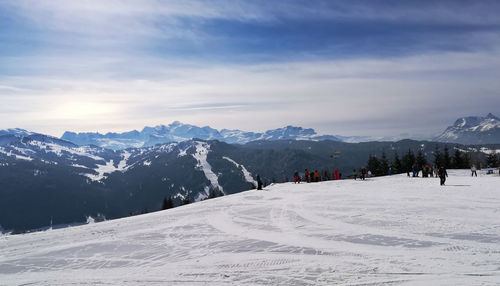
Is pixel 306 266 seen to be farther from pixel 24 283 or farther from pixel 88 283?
pixel 24 283

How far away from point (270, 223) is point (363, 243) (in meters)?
5.76

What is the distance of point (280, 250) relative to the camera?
1171cm

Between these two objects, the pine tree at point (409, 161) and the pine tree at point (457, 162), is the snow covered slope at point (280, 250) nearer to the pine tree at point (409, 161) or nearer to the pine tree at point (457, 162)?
the pine tree at point (409, 161)

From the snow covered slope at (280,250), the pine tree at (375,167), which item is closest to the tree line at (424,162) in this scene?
the pine tree at (375,167)

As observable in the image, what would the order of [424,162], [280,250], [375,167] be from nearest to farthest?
[280,250]
[424,162]
[375,167]

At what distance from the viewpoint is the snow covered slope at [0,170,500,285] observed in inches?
359

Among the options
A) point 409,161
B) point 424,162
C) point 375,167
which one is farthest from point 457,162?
point 375,167

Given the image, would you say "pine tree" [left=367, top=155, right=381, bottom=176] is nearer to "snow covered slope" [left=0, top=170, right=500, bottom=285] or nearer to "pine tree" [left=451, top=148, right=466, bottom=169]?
"pine tree" [left=451, top=148, right=466, bottom=169]

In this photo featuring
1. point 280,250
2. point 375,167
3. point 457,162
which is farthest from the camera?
point 375,167

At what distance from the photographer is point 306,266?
9820 mm

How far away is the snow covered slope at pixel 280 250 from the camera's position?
911cm

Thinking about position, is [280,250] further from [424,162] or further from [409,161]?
[424,162]

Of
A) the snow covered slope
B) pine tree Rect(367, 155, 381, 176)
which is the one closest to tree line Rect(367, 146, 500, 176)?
pine tree Rect(367, 155, 381, 176)

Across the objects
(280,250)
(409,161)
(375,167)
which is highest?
(280,250)
